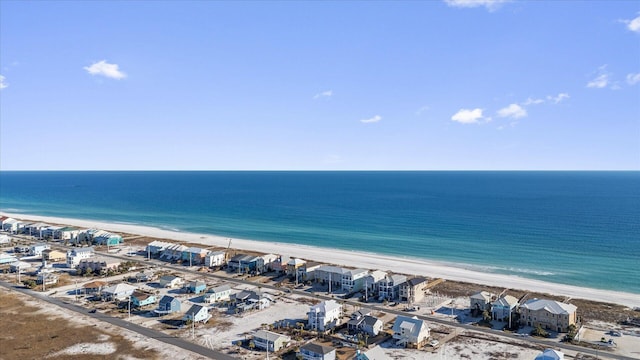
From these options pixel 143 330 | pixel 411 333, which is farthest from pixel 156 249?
pixel 411 333

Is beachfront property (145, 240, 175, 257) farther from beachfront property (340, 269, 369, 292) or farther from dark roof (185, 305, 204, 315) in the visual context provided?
beachfront property (340, 269, 369, 292)

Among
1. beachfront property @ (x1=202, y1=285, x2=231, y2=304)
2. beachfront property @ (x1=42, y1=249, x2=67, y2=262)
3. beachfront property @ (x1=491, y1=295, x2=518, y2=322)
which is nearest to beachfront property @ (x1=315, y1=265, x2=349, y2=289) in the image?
beachfront property @ (x1=202, y1=285, x2=231, y2=304)

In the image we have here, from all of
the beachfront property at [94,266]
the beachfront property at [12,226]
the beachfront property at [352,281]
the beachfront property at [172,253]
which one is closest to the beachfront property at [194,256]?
the beachfront property at [172,253]

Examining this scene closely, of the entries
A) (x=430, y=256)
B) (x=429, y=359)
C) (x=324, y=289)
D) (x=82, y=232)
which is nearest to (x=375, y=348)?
(x=429, y=359)

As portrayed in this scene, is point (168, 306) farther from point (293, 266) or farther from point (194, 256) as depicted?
point (194, 256)

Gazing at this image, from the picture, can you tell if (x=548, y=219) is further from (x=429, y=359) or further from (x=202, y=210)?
(x=202, y=210)

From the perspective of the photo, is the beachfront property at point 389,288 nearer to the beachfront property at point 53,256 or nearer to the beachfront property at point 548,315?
the beachfront property at point 548,315
